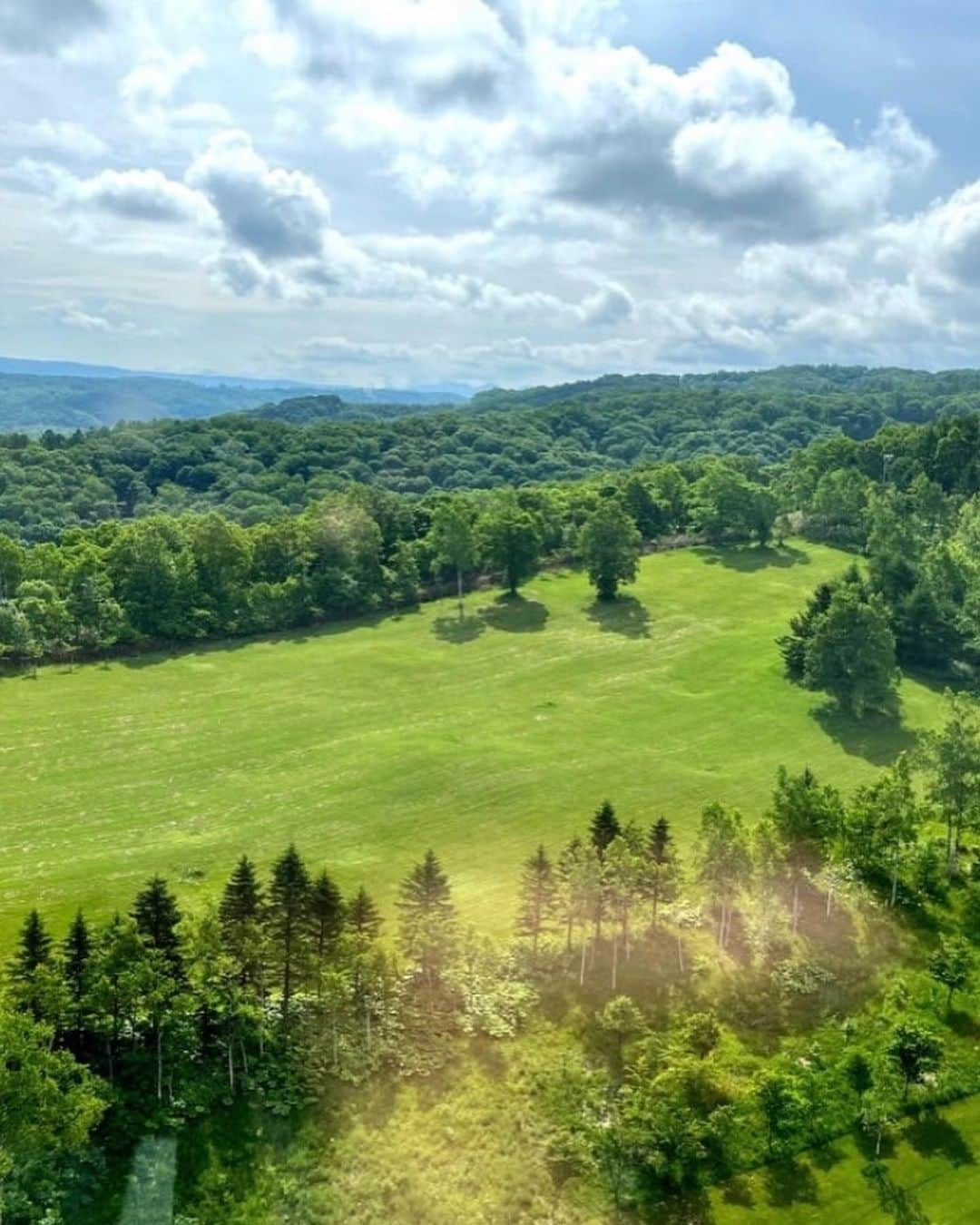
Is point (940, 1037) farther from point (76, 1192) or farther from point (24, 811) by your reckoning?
point (24, 811)

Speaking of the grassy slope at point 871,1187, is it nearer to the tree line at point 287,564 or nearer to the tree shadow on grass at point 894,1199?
the tree shadow on grass at point 894,1199

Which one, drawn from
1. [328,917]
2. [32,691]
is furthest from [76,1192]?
[32,691]

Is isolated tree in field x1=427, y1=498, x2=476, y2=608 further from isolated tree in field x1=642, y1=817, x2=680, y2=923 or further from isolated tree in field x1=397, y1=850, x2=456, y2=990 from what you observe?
isolated tree in field x1=397, y1=850, x2=456, y2=990

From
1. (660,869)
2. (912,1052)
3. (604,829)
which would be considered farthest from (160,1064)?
(912,1052)

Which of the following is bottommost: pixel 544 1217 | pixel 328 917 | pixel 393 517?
pixel 544 1217

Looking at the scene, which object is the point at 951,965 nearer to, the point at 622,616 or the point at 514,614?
the point at 622,616
